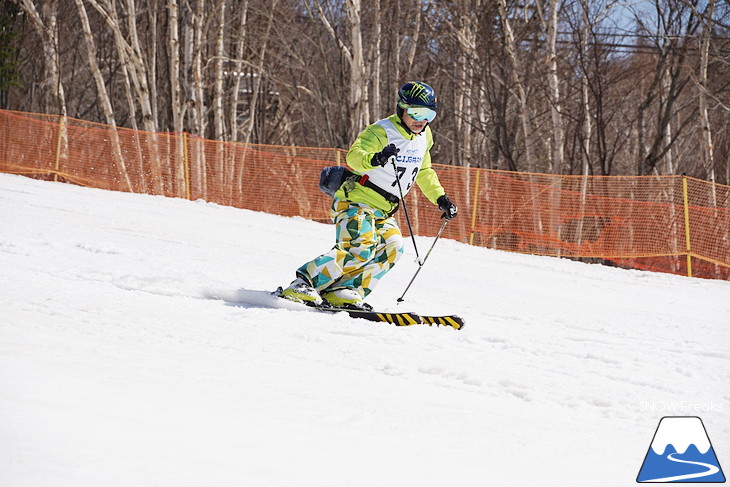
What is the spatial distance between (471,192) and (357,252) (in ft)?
29.4

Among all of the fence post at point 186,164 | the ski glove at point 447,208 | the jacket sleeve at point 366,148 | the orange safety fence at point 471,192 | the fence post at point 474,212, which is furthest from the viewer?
the fence post at point 186,164

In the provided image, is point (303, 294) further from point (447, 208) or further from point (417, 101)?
point (417, 101)

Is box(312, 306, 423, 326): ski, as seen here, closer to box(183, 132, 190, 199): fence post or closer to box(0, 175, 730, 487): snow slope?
box(0, 175, 730, 487): snow slope

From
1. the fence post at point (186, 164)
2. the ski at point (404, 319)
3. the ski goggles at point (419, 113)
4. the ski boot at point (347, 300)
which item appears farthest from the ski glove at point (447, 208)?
the fence post at point (186, 164)

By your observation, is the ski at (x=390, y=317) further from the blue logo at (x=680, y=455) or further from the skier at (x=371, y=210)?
the blue logo at (x=680, y=455)

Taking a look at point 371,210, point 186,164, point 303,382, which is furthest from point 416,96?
point 186,164

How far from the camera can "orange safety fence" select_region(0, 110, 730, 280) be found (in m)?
12.9

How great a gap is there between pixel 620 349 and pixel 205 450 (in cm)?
361

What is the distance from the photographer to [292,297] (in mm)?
5828

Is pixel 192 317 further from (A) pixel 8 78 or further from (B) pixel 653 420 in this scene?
(A) pixel 8 78

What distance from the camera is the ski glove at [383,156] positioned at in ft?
17.3

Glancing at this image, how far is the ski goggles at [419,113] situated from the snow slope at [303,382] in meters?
1.45

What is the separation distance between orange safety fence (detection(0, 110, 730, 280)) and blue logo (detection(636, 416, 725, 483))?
31.3 feet

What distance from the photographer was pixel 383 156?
5.29 meters
